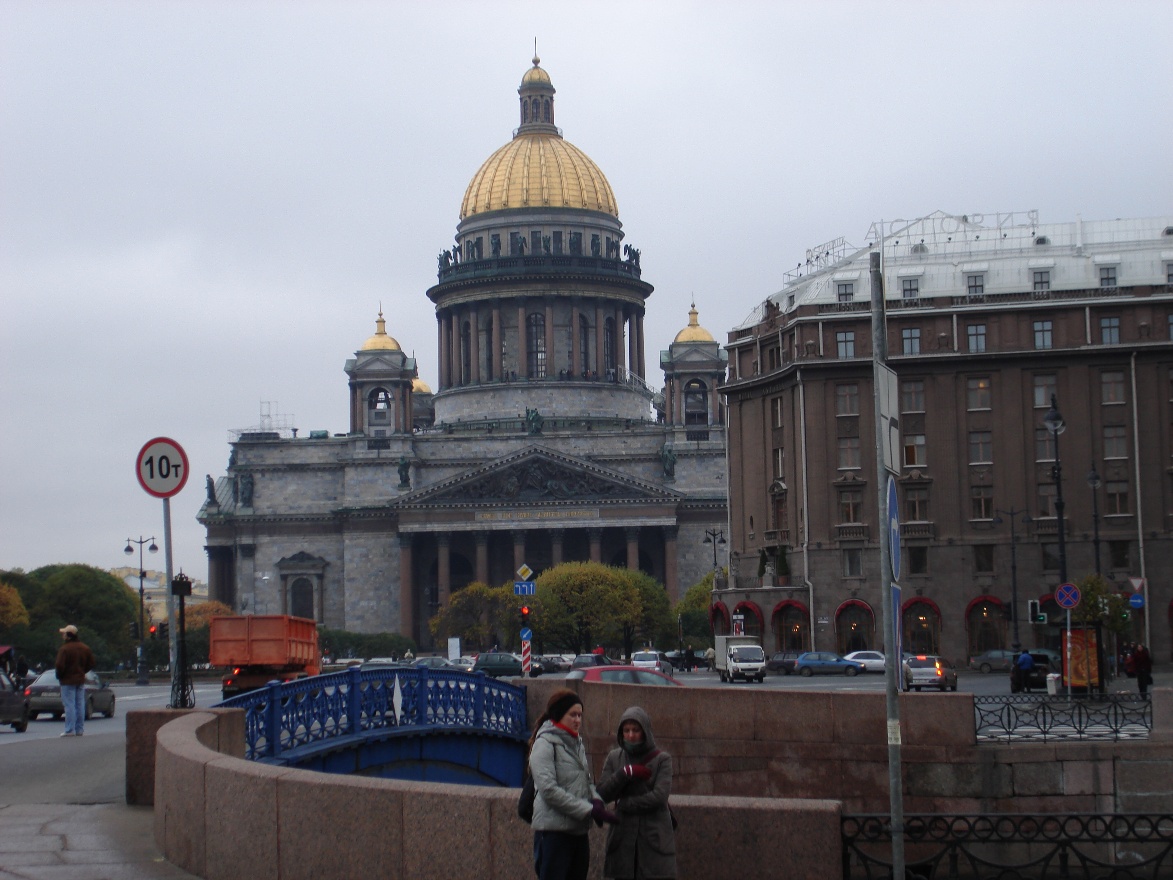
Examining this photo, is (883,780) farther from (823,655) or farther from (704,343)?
(704,343)

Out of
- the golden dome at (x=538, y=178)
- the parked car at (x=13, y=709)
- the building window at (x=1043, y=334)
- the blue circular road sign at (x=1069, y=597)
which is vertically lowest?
the parked car at (x=13, y=709)

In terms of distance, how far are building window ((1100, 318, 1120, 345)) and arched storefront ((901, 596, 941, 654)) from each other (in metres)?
12.3

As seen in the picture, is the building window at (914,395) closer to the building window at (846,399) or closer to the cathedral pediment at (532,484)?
the building window at (846,399)

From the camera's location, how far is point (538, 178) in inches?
5546

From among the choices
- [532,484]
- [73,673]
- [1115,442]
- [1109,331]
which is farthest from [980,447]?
[532,484]

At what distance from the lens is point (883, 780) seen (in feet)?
95.0

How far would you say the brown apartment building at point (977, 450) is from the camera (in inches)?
2948

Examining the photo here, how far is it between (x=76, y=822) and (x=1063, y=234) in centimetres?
7107

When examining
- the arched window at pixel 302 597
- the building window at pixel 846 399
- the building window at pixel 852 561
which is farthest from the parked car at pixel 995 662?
the arched window at pixel 302 597

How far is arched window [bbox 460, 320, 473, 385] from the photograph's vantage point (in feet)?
468

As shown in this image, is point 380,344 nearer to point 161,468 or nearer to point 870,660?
point 870,660

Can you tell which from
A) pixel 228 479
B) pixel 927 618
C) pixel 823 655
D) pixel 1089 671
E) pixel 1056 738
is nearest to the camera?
pixel 1056 738

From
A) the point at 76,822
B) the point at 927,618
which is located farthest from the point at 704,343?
the point at 76,822

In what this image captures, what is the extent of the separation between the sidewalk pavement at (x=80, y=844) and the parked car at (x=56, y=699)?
23409 millimetres
